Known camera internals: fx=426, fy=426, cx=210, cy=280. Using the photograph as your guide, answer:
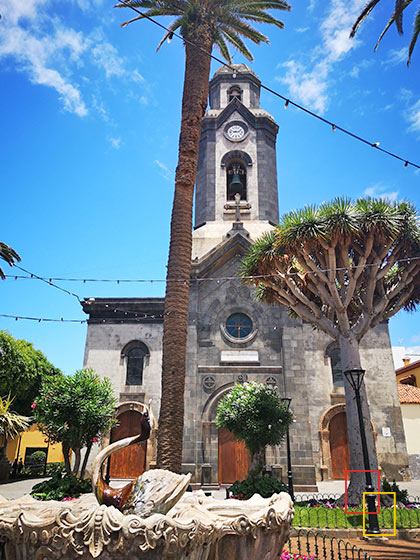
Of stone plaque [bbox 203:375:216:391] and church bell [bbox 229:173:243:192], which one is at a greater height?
church bell [bbox 229:173:243:192]

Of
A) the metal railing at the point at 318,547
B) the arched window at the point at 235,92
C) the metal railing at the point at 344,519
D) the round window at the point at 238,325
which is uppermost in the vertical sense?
the arched window at the point at 235,92

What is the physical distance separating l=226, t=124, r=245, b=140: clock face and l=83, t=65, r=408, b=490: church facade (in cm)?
14

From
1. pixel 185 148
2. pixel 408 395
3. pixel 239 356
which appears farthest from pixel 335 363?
→ pixel 185 148

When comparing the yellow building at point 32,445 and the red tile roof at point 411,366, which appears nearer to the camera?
the yellow building at point 32,445

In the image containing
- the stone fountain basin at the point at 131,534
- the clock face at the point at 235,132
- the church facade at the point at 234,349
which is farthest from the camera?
the clock face at the point at 235,132

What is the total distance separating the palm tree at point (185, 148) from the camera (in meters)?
12.5

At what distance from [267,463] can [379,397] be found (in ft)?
27.7

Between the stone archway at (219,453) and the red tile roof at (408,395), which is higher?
the red tile roof at (408,395)

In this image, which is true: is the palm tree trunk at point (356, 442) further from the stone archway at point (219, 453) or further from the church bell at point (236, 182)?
the church bell at point (236, 182)

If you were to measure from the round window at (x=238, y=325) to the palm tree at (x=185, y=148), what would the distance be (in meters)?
9.06

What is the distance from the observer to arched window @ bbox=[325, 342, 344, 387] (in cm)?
2491

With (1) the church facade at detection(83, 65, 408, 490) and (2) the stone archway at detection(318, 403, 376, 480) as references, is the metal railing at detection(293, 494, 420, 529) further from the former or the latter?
(2) the stone archway at detection(318, 403, 376, 480)

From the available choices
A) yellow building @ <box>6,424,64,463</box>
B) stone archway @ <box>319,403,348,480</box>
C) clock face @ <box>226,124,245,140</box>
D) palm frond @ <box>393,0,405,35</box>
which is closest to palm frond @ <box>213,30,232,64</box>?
palm frond @ <box>393,0,405,35</box>

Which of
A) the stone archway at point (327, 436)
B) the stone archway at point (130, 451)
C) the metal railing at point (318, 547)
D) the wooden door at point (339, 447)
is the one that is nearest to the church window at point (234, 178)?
the stone archway at point (327, 436)
